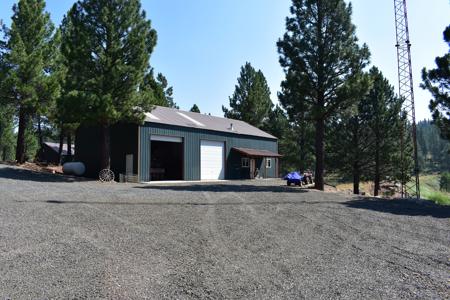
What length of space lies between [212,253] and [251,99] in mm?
42274

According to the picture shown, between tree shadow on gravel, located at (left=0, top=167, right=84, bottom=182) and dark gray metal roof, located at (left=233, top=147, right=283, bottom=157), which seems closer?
tree shadow on gravel, located at (left=0, top=167, right=84, bottom=182)

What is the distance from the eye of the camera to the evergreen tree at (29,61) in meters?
22.9

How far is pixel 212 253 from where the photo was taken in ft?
19.9

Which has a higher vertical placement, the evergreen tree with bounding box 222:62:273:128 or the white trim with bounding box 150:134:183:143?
the evergreen tree with bounding box 222:62:273:128

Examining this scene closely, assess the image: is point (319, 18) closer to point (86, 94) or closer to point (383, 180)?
point (86, 94)

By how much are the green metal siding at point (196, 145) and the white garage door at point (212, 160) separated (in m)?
0.36

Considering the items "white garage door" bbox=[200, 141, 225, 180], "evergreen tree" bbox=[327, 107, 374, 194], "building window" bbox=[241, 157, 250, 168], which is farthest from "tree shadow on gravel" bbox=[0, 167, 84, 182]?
"evergreen tree" bbox=[327, 107, 374, 194]

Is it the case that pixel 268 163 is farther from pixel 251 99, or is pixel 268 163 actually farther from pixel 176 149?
pixel 251 99

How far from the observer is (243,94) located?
49031mm

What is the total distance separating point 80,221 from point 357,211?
321 inches

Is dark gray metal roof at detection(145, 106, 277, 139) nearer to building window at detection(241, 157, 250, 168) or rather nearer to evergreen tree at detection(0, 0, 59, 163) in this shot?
building window at detection(241, 157, 250, 168)

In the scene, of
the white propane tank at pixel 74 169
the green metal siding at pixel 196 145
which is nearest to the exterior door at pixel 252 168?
the green metal siding at pixel 196 145

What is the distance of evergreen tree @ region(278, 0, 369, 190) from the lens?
19.9 m

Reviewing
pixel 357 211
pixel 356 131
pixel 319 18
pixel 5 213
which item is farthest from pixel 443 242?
pixel 356 131
